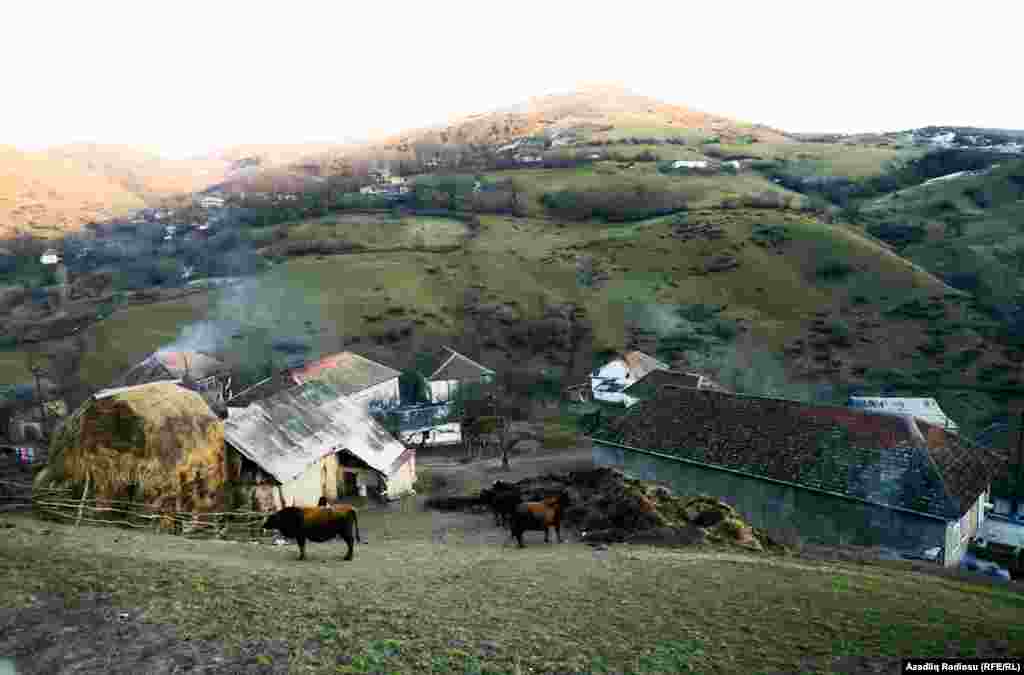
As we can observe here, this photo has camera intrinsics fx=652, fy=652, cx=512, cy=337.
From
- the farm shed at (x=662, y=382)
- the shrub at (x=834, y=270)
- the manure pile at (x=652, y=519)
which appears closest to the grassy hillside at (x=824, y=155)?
the shrub at (x=834, y=270)

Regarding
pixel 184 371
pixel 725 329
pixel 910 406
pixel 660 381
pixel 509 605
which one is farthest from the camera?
pixel 725 329

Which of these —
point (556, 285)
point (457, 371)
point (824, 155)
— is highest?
point (824, 155)

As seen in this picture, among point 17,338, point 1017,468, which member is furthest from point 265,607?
point 17,338

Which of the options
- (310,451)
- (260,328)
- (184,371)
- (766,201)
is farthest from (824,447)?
(766,201)

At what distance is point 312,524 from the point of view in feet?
48.7

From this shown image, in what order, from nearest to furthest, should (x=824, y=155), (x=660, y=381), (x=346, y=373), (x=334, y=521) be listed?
(x=334, y=521)
(x=660, y=381)
(x=346, y=373)
(x=824, y=155)

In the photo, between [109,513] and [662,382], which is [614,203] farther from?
[109,513]

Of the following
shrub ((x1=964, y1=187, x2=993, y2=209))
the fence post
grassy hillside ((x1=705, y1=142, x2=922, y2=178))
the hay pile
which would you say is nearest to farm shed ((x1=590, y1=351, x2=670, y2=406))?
the hay pile

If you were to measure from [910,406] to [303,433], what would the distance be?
50.6 metres

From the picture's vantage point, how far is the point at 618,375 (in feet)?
209

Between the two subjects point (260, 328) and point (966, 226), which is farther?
point (966, 226)

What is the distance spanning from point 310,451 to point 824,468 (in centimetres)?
2295

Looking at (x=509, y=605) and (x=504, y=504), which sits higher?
(x=509, y=605)

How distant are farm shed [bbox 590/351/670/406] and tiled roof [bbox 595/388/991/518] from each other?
26746 millimetres
